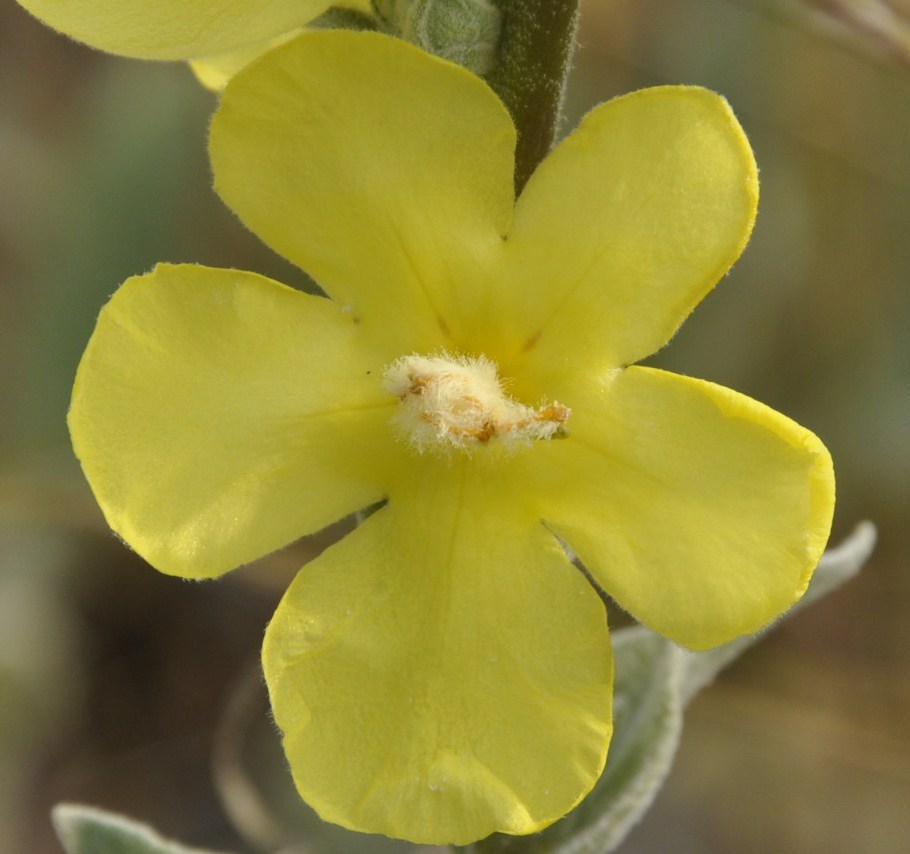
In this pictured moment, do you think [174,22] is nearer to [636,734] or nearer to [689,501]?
[689,501]

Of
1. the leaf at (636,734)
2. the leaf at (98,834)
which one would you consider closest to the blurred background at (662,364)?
the leaf at (98,834)

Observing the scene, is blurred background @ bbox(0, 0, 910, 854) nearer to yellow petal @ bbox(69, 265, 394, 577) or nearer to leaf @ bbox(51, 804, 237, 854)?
leaf @ bbox(51, 804, 237, 854)

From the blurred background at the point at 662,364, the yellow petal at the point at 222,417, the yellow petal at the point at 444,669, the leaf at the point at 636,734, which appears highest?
the yellow petal at the point at 222,417

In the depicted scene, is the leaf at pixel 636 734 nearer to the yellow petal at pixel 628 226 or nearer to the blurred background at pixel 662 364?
the yellow petal at pixel 628 226

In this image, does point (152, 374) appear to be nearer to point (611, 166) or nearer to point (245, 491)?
point (245, 491)

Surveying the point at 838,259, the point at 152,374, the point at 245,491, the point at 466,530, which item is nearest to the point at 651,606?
the point at 466,530

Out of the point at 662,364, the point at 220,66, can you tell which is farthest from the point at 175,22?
the point at 662,364

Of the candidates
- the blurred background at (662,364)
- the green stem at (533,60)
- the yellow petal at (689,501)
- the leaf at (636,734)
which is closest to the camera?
the yellow petal at (689,501)
